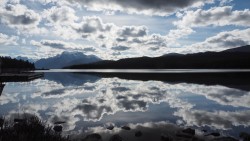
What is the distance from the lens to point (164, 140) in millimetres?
14977

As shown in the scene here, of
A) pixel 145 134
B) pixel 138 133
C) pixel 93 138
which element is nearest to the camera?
pixel 93 138

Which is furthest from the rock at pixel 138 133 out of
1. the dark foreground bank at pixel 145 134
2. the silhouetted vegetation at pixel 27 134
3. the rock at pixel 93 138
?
the silhouetted vegetation at pixel 27 134

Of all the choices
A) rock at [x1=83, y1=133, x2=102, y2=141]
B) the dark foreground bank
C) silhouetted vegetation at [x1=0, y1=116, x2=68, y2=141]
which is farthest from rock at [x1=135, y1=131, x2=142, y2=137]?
silhouetted vegetation at [x1=0, y1=116, x2=68, y2=141]

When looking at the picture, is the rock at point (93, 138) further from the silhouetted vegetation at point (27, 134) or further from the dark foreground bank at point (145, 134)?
the silhouetted vegetation at point (27, 134)

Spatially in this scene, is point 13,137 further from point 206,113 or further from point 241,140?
point 206,113

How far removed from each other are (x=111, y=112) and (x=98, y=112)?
1151 mm

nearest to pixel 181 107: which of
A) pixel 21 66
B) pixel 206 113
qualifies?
pixel 206 113

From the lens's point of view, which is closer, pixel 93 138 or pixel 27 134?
pixel 27 134

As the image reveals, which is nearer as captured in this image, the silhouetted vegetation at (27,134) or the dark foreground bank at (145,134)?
the silhouetted vegetation at (27,134)

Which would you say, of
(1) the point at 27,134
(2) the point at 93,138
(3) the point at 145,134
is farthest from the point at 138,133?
(1) the point at 27,134

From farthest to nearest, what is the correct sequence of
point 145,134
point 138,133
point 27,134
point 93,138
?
point 145,134 → point 138,133 → point 93,138 → point 27,134

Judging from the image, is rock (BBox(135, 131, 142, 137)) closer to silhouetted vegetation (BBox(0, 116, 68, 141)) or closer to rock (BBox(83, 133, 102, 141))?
rock (BBox(83, 133, 102, 141))

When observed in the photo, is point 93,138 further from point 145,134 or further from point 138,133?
point 145,134

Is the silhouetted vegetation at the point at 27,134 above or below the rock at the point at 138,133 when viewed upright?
above
